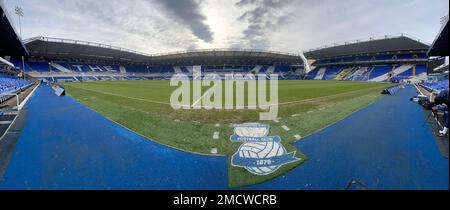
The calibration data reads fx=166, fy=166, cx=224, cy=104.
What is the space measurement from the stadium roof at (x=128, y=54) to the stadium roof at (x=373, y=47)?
34.0 ft

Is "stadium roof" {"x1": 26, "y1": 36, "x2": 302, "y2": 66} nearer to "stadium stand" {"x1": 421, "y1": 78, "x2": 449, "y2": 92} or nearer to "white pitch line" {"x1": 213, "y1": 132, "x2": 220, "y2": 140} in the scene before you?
"stadium stand" {"x1": 421, "y1": 78, "x2": 449, "y2": 92}

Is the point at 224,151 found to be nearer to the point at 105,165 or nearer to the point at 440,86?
the point at 105,165

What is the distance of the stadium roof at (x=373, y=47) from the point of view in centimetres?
3475

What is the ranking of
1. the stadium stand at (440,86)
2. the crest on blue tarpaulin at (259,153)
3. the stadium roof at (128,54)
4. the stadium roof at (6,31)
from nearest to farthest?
the stadium stand at (440,86), the crest on blue tarpaulin at (259,153), the stadium roof at (6,31), the stadium roof at (128,54)

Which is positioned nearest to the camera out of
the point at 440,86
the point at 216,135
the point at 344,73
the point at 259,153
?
the point at 259,153

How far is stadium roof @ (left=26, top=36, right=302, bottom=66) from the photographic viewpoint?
42859 mm

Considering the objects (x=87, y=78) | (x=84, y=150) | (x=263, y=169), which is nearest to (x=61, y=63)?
(x=87, y=78)

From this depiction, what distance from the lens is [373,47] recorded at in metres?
43.5

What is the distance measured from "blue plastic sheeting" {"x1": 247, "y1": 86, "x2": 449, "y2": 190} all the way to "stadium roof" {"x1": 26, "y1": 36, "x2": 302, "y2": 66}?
53646 mm

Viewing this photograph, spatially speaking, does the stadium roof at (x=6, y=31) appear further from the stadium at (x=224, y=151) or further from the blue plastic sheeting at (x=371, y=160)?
the blue plastic sheeting at (x=371, y=160)

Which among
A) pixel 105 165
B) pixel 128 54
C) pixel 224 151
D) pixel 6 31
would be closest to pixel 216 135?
pixel 224 151

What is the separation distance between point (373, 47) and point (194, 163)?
58.6 m

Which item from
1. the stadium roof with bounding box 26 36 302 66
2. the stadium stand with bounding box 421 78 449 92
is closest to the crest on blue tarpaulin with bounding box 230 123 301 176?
the stadium stand with bounding box 421 78 449 92

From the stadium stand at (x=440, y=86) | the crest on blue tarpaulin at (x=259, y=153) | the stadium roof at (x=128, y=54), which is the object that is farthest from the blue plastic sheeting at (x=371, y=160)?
the stadium roof at (x=128, y=54)
